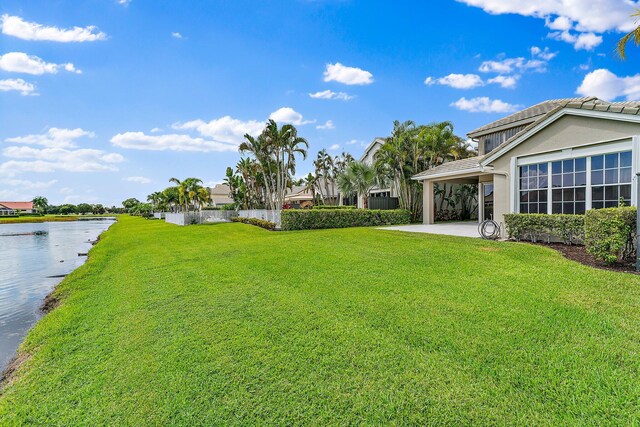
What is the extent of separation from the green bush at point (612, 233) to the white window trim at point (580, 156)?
94 centimetres

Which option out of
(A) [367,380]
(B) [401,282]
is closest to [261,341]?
(A) [367,380]

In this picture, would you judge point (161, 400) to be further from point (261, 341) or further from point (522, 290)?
point (522, 290)

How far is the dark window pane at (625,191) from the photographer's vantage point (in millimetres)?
8974

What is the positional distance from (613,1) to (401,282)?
1267 cm

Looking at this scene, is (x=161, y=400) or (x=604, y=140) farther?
(x=604, y=140)

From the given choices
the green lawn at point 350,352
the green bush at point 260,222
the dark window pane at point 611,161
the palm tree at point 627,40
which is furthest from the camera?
the green bush at point 260,222

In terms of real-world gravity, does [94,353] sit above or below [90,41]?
below

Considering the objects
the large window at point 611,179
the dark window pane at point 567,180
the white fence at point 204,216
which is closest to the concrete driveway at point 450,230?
the dark window pane at point 567,180

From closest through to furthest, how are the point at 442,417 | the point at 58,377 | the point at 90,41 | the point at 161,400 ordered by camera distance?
the point at 442,417 < the point at 161,400 < the point at 58,377 < the point at 90,41

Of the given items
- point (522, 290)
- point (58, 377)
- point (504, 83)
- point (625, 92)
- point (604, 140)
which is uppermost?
point (504, 83)

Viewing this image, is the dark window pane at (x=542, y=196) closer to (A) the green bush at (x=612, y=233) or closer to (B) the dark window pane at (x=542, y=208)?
(B) the dark window pane at (x=542, y=208)

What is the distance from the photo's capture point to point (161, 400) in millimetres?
3049

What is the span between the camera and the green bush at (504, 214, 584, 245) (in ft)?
30.8

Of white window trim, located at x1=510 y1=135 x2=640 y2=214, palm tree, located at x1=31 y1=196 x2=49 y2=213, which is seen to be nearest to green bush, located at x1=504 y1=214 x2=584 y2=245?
white window trim, located at x1=510 y1=135 x2=640 y2=214
